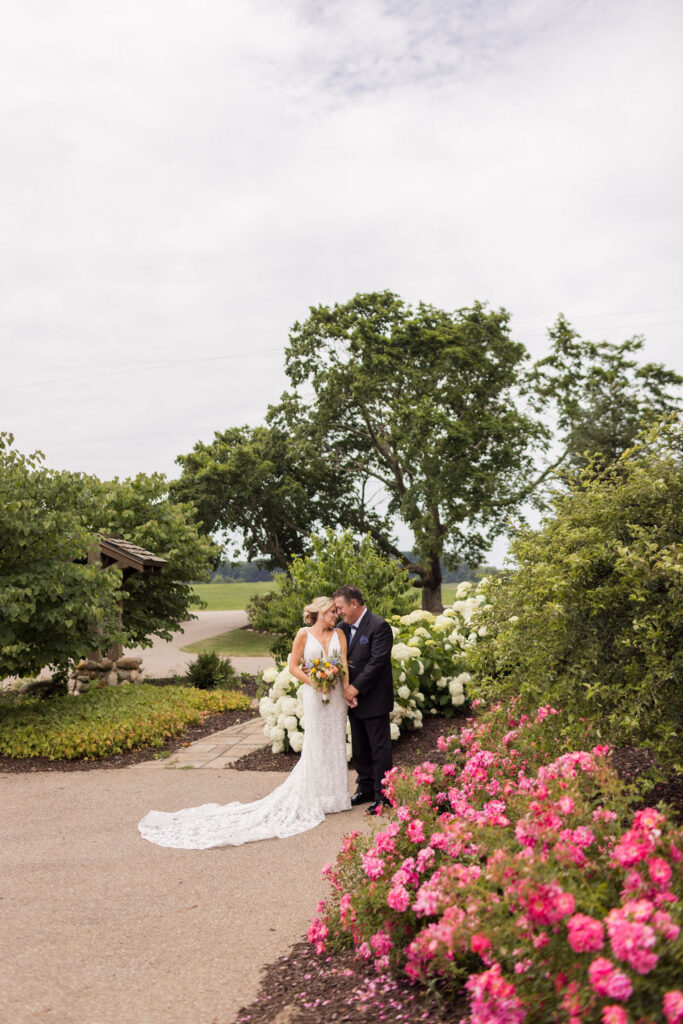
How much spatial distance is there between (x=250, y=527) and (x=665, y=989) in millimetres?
30955

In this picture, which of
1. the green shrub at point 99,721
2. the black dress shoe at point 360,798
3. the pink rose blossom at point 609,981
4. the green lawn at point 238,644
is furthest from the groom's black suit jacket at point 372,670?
the green lawn at point 238,644

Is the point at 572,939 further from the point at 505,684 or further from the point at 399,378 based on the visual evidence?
the point at 399,378

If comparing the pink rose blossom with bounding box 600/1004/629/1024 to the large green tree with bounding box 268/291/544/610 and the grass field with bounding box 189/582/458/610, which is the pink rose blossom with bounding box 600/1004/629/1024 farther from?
the grass field with bounding box 189/582/458/610

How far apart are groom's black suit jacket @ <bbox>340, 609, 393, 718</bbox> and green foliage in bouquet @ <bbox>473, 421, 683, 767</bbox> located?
6.52ft

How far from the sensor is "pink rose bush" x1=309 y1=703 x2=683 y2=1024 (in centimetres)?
220

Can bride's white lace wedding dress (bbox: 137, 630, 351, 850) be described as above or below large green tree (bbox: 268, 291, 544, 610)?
below

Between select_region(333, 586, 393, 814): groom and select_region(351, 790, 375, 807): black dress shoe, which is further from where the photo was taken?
select_region(351, 790, 375, 807): black dress shoe

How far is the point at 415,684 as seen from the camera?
9039 mm

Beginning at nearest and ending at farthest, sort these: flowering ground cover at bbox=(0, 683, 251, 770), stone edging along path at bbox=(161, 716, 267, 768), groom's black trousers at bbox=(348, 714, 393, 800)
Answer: groom's black trousers at bbox=(348, 714, 393, 800), stone edging along path at bbox=(161, 716, 267, 768), flowering ground cover at bbox=(0, 683, 251, 770)

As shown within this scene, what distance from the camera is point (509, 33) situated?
7062 mm

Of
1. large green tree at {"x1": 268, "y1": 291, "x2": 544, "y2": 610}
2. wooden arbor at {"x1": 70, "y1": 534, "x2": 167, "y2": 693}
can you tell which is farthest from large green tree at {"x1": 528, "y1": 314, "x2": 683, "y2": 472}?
wooden arbor at {"x1": 70, "y1": 534, "x2": 167, "y2": 693}

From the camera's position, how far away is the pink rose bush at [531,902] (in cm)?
220

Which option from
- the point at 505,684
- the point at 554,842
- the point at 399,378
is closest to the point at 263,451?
the point at 399,378

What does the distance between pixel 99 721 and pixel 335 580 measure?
3.78m
